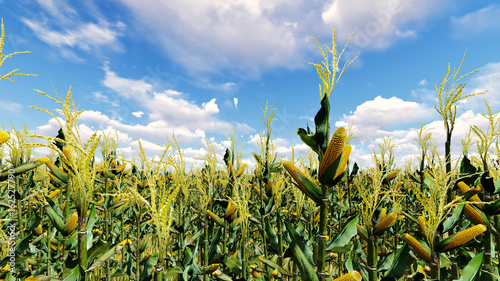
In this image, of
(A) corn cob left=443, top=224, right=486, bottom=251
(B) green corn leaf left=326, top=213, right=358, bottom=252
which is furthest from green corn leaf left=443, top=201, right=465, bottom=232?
(B) green corn leaf left=326, top=213, right=358, bottom=252

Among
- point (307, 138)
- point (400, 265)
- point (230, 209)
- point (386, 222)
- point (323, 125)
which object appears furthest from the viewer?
point (230, 209)

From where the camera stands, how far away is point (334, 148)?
4.23 ft

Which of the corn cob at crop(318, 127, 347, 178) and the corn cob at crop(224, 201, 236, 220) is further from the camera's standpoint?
the corn cob at crop(224, 201, 236, 220)

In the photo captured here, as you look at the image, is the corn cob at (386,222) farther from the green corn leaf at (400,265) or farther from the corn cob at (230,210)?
the corn cob at (230,210)

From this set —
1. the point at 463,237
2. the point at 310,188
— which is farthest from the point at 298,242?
the point at 463,237

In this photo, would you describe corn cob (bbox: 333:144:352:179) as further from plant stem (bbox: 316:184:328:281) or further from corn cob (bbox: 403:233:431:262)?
corn cob (bbox: 403:233:431:262)

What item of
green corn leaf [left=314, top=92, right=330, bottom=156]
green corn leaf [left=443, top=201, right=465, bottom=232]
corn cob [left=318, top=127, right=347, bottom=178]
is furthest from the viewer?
green corn leaf [left=443, top=201, right=465, bottom=232]

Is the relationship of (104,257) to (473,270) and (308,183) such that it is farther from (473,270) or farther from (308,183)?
(473,270)

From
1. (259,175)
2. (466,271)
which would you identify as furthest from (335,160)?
(259,175)

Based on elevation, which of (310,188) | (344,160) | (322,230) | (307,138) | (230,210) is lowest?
(230,210)

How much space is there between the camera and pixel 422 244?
1753mm

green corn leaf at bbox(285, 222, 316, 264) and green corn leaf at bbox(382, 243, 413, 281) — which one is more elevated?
green corn leaf at bbox(285, 222, 316, 264)

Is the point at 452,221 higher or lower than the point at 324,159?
lower

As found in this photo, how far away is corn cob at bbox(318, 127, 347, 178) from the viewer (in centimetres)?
126
